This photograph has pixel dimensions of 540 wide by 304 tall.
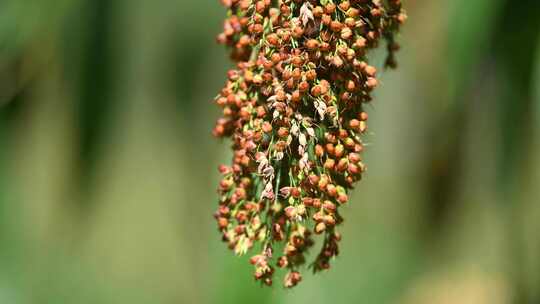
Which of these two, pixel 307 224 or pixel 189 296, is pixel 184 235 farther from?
pixel 307 224

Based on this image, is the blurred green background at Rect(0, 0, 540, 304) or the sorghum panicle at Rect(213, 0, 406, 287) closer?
the sorghum panicle at Rect(213, 0, 406, 287)

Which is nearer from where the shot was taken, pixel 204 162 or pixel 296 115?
pixel 296 115

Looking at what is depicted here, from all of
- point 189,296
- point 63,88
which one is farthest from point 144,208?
point 63,88

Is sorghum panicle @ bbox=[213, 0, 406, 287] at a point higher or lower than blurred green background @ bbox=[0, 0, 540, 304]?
lower

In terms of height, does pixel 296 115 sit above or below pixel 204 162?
below
